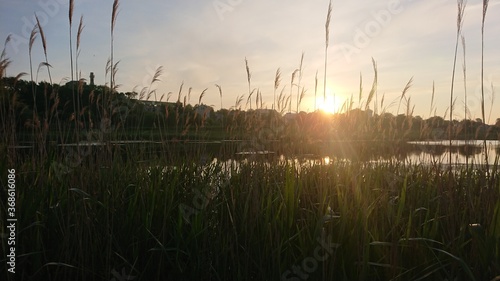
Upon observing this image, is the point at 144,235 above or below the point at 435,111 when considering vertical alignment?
below

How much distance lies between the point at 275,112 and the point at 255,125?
0.31m

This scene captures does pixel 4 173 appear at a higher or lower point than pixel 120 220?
higher

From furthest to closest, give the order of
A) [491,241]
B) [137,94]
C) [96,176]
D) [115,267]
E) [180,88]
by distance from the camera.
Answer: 1. [137,94]
2. [180,88]
3. [96,176]
4. [115,267]
5. [491,241]

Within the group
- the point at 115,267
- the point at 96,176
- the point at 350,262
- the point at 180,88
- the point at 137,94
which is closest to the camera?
the point at 350,262

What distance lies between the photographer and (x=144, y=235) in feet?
8.38

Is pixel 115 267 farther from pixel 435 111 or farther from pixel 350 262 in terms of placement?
pixel 435 111

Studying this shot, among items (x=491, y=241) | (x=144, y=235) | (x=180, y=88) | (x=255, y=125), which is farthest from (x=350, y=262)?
(x=180, y=88)

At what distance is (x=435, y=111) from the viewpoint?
5.11 metres

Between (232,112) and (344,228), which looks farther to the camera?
(232,112)

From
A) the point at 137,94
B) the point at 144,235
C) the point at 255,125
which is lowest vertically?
the point at 144,235

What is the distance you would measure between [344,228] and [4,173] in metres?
2.70

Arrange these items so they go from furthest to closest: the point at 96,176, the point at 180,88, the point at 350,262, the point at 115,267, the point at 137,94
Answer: the point at 137,94
the point at 180,88
the point at 96,176
the point at 115,267
the point at 350,262

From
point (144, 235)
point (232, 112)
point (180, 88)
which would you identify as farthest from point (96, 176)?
Answer: point (232, 112)

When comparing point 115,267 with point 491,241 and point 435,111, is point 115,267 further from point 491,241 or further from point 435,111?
point 435,111
